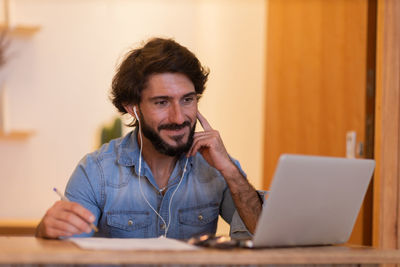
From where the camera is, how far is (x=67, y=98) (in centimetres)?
370

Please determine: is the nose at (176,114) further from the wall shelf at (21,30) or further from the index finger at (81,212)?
the wall shelf at (21,30)

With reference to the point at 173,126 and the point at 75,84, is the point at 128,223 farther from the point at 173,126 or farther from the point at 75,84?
the point at 75,84

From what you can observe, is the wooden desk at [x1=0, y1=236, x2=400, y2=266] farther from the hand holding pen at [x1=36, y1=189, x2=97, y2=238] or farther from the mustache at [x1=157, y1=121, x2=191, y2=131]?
the mustache at [x1=157, y1=121, x2=191, y2=131]

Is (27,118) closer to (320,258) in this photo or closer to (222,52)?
(222,52)

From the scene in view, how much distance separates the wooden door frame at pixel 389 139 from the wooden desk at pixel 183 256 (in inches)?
33.5

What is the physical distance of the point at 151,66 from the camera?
1839 mm

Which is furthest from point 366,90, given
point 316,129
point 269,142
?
point 269,142

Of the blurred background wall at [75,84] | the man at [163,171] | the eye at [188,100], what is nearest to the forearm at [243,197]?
the man at [163,171]

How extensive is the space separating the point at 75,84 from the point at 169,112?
206 cm

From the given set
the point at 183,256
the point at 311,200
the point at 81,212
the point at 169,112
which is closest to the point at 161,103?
the point at 169,112

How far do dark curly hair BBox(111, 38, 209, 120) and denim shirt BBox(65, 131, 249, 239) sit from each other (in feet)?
0.51

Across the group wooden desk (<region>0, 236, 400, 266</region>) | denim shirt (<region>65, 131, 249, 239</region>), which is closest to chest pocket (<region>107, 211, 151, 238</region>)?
denim shirt (<region>65, 131, 249, 239</region>)

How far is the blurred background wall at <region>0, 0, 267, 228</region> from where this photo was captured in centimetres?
360

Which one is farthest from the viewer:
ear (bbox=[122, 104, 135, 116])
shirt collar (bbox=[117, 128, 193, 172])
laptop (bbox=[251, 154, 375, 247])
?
ear (bbox=[122, 104, 135, 116])
